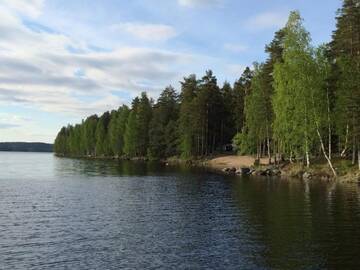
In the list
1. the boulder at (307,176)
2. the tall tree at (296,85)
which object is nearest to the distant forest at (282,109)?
the tall tree at (296,85)

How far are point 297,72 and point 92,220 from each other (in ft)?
146

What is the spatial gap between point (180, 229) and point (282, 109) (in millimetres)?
45093

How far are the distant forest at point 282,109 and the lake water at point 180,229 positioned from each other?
19.5m

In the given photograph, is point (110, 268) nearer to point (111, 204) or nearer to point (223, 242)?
point (223, 242)

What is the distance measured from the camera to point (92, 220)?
33.1 metres

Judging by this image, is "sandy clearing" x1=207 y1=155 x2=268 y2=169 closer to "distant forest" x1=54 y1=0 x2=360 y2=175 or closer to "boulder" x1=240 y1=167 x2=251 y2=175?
"distant forest" x1=54 y1=0 x2=360 y2=175

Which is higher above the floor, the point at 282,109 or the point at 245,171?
the point at 282,109

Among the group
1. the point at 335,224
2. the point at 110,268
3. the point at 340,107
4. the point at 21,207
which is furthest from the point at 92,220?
the point at 340,107

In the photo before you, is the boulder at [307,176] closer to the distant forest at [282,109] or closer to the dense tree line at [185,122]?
the distant forest at [282,109]

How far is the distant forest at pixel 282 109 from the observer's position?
223ft

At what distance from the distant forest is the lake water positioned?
64.0ft

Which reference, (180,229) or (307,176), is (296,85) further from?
(180,229)

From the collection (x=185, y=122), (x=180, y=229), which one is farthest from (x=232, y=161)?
(x=180, y=229)

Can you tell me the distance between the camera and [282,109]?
71625mm
